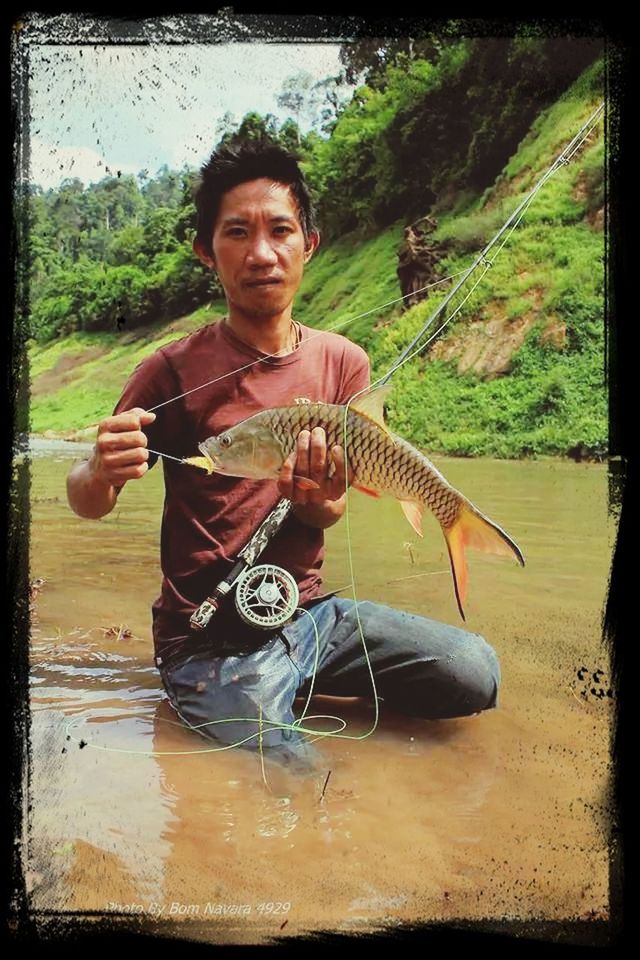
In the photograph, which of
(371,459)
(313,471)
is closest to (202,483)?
(313,471)

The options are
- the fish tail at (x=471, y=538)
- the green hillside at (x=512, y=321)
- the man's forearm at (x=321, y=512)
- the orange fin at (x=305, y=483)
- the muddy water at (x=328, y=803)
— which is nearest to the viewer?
the muddy water at (x=328, y=803)

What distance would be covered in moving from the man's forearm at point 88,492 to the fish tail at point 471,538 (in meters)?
0.96

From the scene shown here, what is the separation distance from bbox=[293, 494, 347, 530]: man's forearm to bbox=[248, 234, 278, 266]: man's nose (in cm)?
74

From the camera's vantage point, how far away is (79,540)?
4.07 meters

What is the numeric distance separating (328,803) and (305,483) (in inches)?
32.0

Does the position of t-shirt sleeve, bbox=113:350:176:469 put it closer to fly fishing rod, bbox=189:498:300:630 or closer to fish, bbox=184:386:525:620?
fish, bbox=184:386:525:620

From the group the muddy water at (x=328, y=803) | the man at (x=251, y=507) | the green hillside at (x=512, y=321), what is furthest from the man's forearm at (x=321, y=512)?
the green hillside at (x=512, y=321)

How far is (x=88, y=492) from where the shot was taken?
2141 mm

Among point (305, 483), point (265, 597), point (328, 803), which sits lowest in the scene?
point (328, 803)

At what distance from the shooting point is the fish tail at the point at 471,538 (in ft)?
6.36

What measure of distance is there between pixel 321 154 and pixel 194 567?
65.0 inches

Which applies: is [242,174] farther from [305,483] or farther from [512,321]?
[512,321]

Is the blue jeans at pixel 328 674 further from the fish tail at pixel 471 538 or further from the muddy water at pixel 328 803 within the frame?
the fish tail at pixel 471 538

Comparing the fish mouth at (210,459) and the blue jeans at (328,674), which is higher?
the fish mouth at (210,459)
